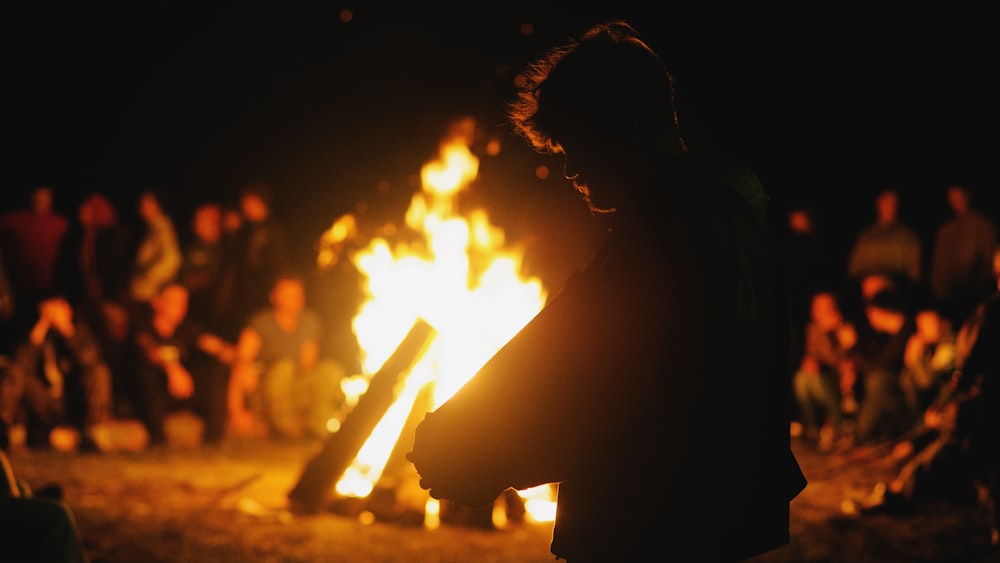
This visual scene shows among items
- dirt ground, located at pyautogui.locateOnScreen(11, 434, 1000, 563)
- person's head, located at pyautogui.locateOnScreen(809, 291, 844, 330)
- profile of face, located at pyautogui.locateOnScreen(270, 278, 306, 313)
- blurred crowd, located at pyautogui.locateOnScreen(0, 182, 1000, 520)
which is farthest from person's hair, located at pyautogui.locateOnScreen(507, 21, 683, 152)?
person's head, located at pyautogui.locateOnScreen(809, 291, 844, 330)

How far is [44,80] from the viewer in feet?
44.2

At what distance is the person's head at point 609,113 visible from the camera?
71.8 inches

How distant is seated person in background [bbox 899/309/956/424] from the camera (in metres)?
8.88

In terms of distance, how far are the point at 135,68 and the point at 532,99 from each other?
13197mm

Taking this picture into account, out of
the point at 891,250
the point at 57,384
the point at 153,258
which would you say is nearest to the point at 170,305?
the point at 153,258

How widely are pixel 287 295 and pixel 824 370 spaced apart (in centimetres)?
553

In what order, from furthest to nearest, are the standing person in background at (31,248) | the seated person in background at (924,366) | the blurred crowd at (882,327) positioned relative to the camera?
the standing person in background at (31,248)
the blurred crowd at (882,327)
the seated person in background at (924,366)

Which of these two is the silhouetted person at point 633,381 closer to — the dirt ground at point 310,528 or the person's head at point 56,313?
the dirt ground at point 310,528

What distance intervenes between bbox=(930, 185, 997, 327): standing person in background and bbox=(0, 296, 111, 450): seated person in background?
8434mm

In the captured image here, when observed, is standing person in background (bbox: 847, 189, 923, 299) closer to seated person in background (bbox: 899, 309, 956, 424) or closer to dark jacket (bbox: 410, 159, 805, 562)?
seated person in background (bbox: 899, 309, 956, 424)

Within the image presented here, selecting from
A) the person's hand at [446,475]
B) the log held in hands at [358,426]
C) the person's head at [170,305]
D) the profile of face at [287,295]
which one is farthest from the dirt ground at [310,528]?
the person's hand at [446,475]

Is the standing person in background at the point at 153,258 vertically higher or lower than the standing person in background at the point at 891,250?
lower

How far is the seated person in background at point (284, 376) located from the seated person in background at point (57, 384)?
131cm

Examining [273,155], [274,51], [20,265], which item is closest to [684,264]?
[20,265]
